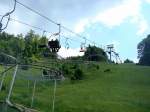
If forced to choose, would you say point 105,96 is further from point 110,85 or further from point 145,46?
point 145,46

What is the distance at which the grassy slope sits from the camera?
29.4 metres

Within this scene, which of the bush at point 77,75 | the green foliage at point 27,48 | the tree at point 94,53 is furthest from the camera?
the tree at point 94,53

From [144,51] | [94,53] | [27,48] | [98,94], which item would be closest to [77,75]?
[98,94]

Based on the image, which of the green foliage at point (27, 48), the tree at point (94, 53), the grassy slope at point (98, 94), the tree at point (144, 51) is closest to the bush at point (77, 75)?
the grassy slope at point (98, 94)

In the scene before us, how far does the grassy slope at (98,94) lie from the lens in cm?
2939

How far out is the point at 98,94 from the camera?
116 ft

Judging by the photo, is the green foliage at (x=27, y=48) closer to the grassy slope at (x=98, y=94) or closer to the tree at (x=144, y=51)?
the grassy slope at (x=98, y=94)

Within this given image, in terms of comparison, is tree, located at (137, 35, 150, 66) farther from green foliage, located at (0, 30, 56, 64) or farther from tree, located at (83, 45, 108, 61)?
green foliage, located at (0, 30, 56, 64)

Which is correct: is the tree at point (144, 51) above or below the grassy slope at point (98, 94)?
above

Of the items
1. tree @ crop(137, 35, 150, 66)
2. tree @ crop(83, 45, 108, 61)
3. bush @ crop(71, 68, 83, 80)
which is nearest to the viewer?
bush @ crop(71, 68, 83, 80)

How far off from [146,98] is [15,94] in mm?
9173

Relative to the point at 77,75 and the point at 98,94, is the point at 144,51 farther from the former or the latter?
the point at 98,94

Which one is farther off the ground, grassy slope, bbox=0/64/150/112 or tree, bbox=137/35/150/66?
tree, bbox=137/35/150/66

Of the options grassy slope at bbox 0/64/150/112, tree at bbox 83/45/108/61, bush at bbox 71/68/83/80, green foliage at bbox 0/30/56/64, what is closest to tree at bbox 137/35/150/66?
tree at bbox 83/45/108/61
